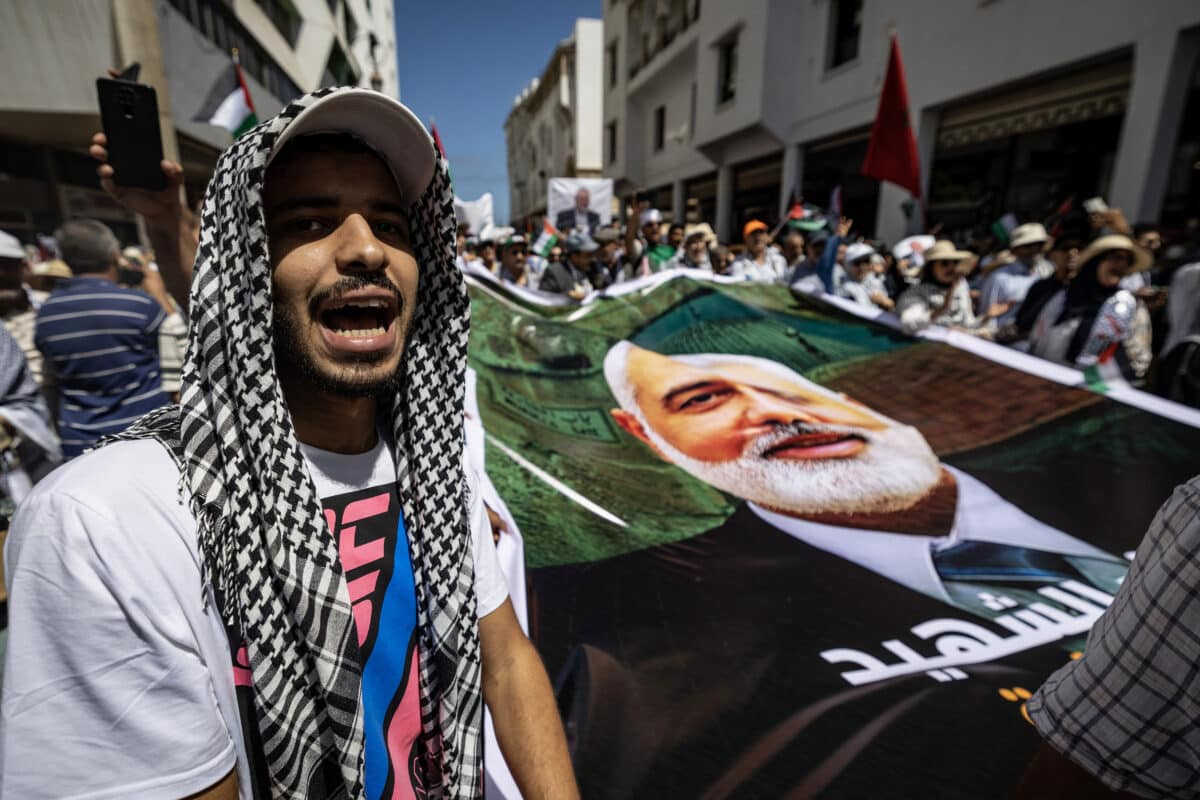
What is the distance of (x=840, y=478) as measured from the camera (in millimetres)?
2984

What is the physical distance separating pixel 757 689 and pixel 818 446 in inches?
67.7

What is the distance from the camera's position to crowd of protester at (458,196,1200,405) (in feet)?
12.3

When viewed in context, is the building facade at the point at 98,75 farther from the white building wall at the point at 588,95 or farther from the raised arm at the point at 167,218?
the white building wall at the point at 588,95

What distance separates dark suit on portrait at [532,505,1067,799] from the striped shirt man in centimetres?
255

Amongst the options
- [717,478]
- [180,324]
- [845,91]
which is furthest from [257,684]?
[845,91]

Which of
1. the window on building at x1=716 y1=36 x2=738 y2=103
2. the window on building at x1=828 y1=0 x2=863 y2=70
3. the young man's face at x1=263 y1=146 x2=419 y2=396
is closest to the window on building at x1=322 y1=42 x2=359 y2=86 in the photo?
the window on building at x1=716 y1=36 x2=738 y2=103

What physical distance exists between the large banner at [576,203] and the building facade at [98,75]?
15.3ft

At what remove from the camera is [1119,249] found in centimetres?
375

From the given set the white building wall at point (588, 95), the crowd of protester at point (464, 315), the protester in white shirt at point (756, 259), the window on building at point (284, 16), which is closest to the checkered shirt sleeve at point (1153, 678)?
the crowd of protester at point (464, 315)

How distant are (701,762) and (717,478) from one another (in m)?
1.59

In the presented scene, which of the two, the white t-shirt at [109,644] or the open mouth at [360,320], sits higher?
the open mouth at [360,320]

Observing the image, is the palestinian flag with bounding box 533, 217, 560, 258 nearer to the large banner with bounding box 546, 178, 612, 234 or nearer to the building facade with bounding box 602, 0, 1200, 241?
the large banner with bounding box 546, 178, 612, 234

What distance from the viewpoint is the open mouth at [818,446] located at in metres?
3.13

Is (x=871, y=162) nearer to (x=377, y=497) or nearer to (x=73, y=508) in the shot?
(x=377, y=497)
